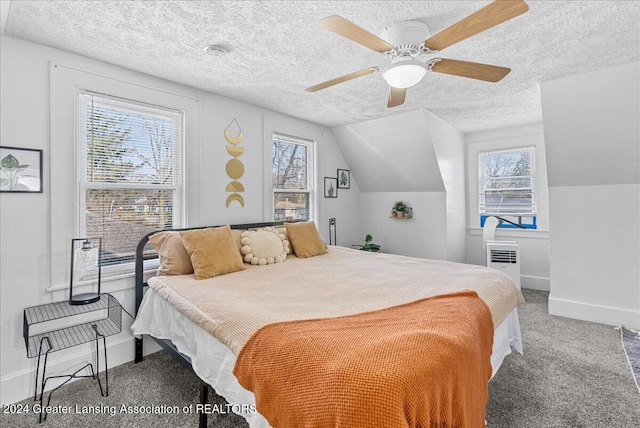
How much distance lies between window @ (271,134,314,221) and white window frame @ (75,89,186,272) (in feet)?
3.79

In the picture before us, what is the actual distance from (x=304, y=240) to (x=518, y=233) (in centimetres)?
349

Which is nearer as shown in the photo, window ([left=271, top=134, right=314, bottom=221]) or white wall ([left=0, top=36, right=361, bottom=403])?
white wall ([left=0, top=36, right=361, bottom=403])

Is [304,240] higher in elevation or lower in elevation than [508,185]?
lower

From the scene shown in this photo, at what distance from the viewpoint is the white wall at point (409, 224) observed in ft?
15.4

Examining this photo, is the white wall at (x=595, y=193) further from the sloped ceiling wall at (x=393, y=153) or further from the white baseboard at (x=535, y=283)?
the sloped ceiling wall at (x=393, y=153)

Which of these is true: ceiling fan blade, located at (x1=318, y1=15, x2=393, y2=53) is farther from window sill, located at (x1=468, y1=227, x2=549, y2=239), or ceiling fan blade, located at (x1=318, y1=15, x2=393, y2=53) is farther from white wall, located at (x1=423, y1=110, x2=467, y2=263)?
window sill, located at (x1=468, y1=227, x2=549, y2=239)

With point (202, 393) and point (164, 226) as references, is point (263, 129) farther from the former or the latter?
point (202, 393)

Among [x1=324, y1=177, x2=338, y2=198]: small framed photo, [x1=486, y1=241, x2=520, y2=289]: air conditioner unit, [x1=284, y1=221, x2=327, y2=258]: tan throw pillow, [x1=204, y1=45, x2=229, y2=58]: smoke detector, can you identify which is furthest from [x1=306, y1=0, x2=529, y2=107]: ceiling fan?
[x1=486, y1=241, x2=520, y2=289]: air conditioner unit

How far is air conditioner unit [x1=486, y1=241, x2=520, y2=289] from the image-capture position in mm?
4254

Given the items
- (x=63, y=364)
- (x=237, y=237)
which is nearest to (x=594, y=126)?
(x=237, y=237)

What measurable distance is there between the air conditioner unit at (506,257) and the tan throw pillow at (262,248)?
2978mm

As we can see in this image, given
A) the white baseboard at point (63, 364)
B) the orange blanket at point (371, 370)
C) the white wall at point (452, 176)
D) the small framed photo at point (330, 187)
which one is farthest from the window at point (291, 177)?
the orange blanket at point (371, 370)

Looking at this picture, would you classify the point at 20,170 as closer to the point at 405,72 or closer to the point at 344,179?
the point at 405,72

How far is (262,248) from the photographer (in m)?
3.04
